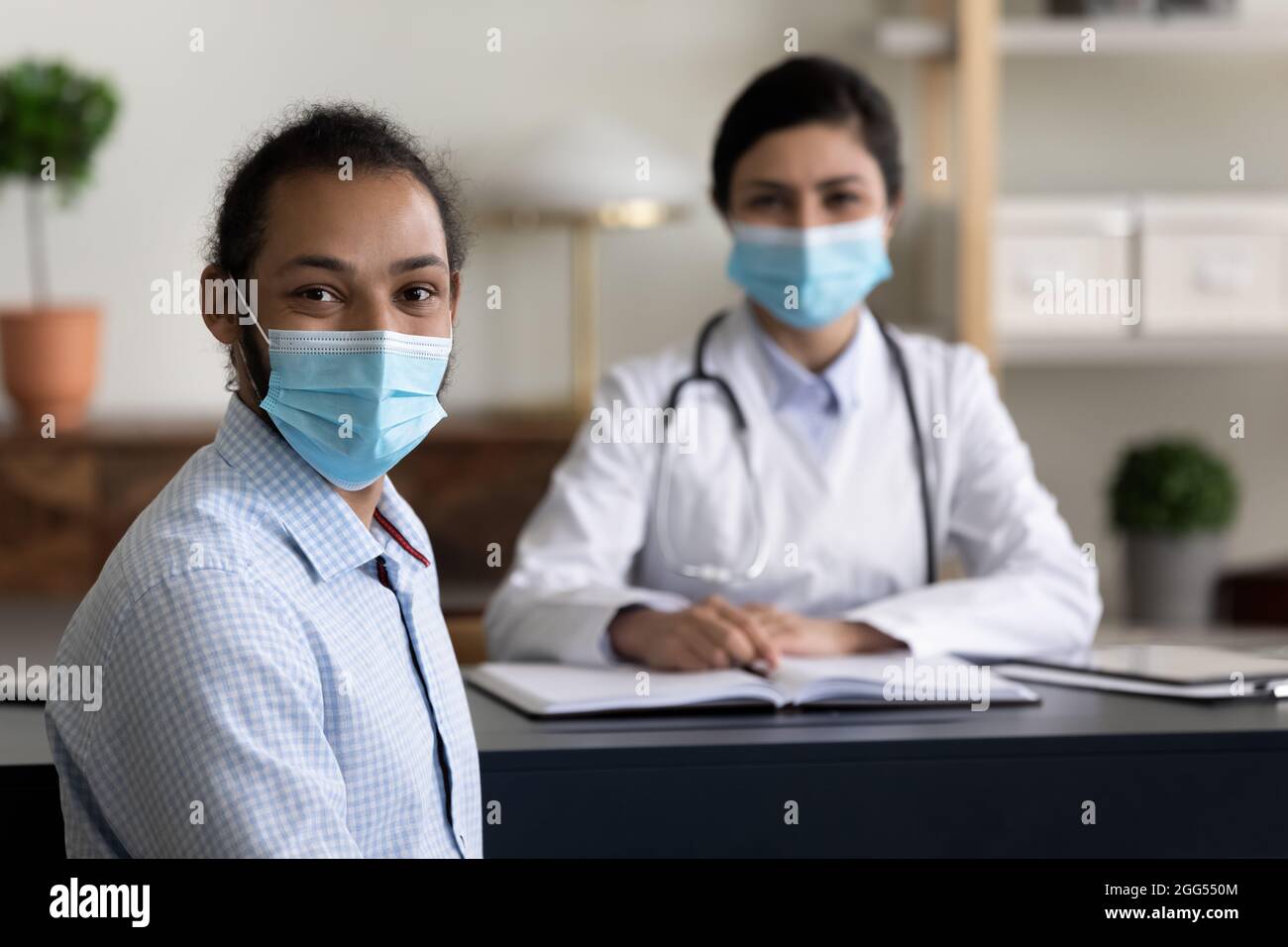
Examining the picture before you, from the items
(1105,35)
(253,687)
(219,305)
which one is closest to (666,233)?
(1105,35)

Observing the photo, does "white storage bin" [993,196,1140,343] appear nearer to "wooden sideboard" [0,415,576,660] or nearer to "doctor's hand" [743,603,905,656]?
"wooden sideboard" [0,415,576,660]

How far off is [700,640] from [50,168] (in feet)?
5.77

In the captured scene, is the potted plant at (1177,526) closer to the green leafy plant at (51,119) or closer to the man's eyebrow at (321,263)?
the green leafy plant at (51,119)

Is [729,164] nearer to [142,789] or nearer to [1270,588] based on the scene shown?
[142,789]

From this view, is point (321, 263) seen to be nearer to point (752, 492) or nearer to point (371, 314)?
point (371, 314)

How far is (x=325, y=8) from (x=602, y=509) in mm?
1566

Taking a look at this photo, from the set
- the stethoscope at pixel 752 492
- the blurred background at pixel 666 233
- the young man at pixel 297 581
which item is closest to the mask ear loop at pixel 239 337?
the young man at pixel 297 581

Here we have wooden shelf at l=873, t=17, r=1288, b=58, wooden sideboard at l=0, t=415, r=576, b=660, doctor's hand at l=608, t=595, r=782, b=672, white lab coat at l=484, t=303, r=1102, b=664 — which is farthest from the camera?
wooden shelf at l=873, t=17, r=1288, b=58

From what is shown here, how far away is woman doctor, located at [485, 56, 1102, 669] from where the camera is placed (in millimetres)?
1564

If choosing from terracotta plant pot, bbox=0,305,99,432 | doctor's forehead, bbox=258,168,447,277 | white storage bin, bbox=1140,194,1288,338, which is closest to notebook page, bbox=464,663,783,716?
doctor's forehead, bbox=258,168,447,277

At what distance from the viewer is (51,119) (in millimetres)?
2447

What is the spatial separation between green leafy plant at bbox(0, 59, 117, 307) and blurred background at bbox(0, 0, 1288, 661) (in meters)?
0.01

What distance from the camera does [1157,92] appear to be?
2900 mm
